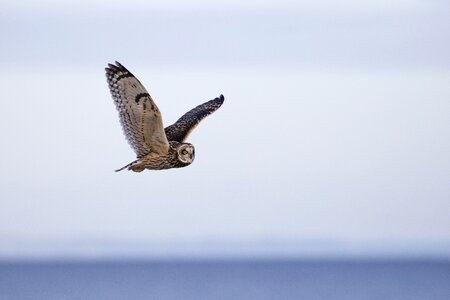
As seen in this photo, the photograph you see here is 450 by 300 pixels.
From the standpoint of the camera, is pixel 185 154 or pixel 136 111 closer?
pixel 136 111

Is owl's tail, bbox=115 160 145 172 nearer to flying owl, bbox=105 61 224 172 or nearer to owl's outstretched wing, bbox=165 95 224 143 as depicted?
flying owl, bbox=105 61 224 172

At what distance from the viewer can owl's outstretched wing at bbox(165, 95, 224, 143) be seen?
10.1 m

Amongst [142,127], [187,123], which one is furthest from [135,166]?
[187,123]

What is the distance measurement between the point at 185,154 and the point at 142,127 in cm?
38

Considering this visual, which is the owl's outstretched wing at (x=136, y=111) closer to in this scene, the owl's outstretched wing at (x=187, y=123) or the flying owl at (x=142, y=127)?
the flying owl at (x=142, y=127)

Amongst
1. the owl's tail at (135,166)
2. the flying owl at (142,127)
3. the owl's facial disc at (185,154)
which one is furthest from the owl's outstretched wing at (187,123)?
the owl's tail at (135,166)

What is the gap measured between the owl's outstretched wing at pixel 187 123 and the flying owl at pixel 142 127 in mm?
222

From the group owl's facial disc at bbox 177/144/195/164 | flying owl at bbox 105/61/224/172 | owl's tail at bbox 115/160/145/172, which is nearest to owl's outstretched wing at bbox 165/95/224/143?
flying owl at bbox 105/61/224/172

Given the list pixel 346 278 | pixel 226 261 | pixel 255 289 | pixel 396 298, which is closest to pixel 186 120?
pixel 396 298

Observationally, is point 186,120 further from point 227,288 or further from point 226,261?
point 226,261

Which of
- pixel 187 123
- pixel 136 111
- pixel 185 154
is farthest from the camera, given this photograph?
pixel 187 123

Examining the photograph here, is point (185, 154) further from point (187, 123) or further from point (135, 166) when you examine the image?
point (187, 123)

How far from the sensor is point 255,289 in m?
49.7

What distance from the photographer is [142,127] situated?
9.46 metres
